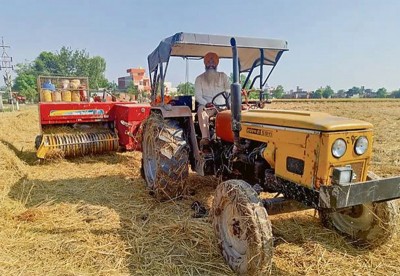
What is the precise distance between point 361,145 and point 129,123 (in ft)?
15.9

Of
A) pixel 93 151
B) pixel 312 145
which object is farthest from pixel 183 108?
pixel 93 151

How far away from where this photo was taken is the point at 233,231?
8.18ft

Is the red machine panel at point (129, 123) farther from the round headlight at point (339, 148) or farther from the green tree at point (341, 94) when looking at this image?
the green tree at point (341, 94)

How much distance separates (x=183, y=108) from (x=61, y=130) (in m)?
3.55

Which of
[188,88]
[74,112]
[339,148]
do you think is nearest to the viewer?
[339,148]

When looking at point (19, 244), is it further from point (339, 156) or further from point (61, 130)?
point (61, 130)

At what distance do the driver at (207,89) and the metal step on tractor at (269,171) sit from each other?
0.51ft

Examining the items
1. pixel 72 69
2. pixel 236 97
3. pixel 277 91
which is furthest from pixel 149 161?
pixel 72 69

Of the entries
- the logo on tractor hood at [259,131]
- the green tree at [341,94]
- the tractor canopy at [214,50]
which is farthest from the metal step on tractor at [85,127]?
the green tree at [341,94]

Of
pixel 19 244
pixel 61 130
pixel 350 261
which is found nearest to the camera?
pixel 350 261

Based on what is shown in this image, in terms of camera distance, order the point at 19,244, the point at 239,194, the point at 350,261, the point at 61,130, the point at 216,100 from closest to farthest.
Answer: the point at 239,194
the point at 350,261
the point at 19,244
the point at 216,100
the point at 61,130

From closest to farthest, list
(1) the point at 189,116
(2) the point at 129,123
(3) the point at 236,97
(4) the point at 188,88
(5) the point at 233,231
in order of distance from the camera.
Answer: (5) the point at 233,231 → (3) the point at 236,97 → (1) the point at 189,116 → (4) the point at 188,88 → (2) the point at 129,123

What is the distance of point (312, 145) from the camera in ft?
7.39

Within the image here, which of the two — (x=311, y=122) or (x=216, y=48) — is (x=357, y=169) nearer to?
(x=311, y=122)
